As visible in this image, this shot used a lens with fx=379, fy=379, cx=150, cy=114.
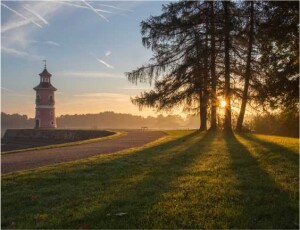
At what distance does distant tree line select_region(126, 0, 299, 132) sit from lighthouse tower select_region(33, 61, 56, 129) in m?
32.1

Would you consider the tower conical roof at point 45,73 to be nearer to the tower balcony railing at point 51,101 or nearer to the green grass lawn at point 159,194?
the tower balcony railing at point 51,101

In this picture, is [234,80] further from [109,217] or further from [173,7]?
[109,217]

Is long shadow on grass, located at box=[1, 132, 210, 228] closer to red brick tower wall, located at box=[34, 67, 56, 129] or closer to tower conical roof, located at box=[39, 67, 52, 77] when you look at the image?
red brick tower wall, located at box=[34, 67, 56, 129]

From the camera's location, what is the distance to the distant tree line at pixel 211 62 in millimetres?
25781

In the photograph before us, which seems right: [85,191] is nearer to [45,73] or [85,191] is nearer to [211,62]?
[211,62]

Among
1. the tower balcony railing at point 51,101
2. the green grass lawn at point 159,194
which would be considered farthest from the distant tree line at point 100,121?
the green grass lawn at point 159,194

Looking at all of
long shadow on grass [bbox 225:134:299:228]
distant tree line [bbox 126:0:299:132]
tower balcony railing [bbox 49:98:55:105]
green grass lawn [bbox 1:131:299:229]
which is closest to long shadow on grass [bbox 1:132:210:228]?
green grass lawn [bbox 1:131:299:229]

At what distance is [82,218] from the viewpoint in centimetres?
585

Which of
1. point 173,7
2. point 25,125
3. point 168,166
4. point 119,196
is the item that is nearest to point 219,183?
point 119,196

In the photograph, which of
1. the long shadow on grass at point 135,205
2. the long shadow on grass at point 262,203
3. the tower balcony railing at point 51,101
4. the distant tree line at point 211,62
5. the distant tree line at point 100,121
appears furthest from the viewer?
the distant tree line at point 100,121

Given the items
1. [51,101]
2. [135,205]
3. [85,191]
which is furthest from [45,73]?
[135,205]

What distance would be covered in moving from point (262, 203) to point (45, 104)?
56.7 m

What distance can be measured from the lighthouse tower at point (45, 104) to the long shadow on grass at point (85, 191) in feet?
164

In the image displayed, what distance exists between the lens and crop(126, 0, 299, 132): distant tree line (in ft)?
84.6
